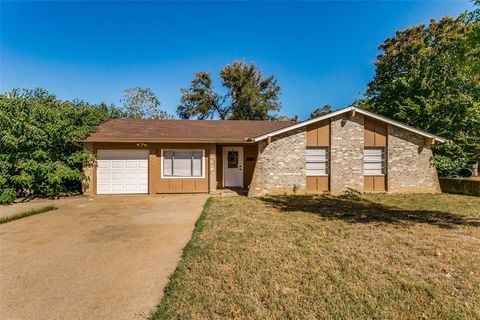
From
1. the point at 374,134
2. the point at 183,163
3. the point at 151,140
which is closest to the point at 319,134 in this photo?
the point at 374,134

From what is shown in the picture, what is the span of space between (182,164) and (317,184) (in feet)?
21.4

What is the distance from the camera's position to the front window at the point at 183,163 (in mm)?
12258

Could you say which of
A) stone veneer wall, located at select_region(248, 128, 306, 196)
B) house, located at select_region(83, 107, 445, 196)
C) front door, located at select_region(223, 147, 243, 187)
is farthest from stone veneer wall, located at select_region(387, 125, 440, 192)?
front door, located at select_region(223, 147, 243, 187)

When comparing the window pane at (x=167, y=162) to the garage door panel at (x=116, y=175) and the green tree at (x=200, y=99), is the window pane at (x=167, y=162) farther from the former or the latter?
the green tree at (x=200, y=99)

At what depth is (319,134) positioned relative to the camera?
1180 centimetres

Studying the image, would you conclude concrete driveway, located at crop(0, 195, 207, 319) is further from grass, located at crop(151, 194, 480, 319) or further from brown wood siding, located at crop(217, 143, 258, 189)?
brown wood siding, located at crop(217, 143, 258, 189)

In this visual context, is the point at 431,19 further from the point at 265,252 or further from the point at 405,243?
the point at 265,252

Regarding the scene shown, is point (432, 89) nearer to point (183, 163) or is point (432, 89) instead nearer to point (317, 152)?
point (317, 152)

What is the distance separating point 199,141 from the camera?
11734 mm

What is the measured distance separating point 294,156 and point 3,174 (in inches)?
475

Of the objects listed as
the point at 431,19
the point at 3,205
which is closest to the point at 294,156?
the point at 3,205

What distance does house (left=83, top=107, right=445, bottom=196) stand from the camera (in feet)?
38.0

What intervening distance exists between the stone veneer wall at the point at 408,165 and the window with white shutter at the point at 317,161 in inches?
117

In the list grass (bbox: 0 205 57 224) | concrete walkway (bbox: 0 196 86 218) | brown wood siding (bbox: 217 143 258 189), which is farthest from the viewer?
brown wood siding (bbox: 217 143 258 189)
